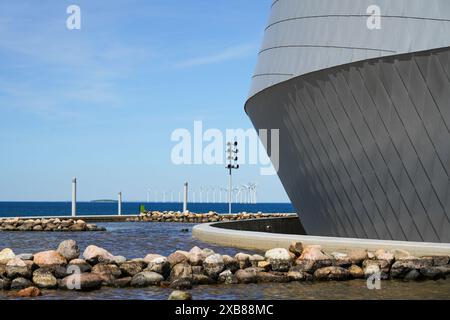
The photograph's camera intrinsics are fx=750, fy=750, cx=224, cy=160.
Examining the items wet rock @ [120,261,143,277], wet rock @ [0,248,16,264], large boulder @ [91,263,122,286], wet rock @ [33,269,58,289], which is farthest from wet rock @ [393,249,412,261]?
wet rock @ [0,248,16,264]

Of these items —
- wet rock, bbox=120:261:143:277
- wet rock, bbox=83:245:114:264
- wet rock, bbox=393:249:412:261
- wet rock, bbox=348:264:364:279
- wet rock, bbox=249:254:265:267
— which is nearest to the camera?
wet rock, bbox=120:261:143:277

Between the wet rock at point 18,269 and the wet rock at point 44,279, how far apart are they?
22 cm

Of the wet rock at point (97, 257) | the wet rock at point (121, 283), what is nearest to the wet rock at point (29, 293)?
the wet rock at point (121, 283)

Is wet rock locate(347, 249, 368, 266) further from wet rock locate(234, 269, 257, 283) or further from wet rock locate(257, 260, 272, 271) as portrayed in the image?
wet rock locate(234, 269, 257, 283)

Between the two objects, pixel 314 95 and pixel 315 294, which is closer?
pixel 315 294

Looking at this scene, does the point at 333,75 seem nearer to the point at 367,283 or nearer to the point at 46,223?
the point at 367,283

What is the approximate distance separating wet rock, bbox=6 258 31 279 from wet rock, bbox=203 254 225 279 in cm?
375

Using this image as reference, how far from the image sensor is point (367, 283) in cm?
1567

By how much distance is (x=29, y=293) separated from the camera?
14.1 metres

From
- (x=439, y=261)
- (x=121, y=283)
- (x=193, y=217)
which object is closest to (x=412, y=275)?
(x=439, y=261)

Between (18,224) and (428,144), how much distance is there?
Answer: 29.6 metres

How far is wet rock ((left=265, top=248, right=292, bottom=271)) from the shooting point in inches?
672

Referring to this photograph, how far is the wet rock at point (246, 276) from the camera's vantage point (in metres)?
15.9
